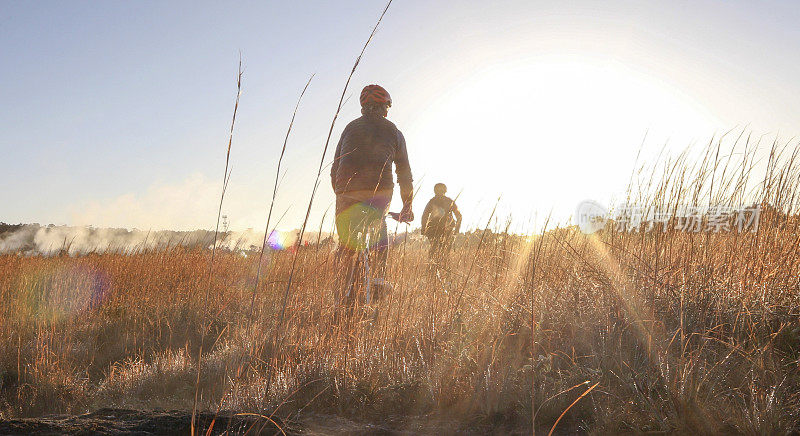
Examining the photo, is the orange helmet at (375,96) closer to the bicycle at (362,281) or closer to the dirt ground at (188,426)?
the bicycle at (362,281)

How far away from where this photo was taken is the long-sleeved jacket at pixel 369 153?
3.86 m

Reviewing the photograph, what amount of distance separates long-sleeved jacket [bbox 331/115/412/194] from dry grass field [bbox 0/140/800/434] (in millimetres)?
756

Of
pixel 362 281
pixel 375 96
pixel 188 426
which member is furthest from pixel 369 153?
pixel 188 426

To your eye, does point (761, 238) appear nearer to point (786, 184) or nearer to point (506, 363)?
point (786, 184)

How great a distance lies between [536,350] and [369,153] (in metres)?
2.13

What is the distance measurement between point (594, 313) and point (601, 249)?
3.11ft

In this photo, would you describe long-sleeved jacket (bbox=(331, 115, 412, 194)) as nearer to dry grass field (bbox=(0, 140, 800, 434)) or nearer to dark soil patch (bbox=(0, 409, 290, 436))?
dry grass field (bbox=(0, 140, 800, 434))

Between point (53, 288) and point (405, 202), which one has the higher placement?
point (405, 202)

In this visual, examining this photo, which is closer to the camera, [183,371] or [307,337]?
[307,337]

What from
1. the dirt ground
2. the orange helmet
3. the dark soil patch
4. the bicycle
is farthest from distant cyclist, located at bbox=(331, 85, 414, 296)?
the dark soil patch

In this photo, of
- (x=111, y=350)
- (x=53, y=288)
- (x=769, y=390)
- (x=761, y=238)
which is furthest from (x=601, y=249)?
(x=53, y=288)

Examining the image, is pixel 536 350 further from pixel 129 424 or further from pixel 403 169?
pixel 403 169

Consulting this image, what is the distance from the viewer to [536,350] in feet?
7.73

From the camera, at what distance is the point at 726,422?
1.57m
